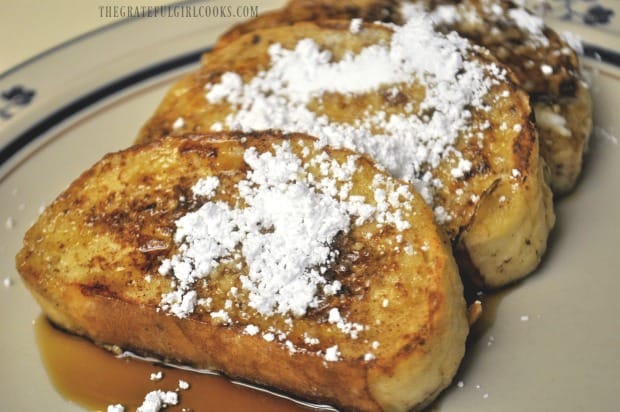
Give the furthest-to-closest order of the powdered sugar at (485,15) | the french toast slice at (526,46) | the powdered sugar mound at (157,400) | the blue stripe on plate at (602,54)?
the blue stripe on plate at (602,54), the powdered sugar at (485,15), the french toast slice at (526,46), the powdered sugar mound at (157,400)

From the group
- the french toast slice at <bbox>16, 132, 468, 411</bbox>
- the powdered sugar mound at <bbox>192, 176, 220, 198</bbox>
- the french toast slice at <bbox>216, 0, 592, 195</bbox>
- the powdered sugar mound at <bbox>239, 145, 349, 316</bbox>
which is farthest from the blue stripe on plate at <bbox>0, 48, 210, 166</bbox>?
the powdered sugar mound at <bbox>239, 145, 349, 316</bbox>

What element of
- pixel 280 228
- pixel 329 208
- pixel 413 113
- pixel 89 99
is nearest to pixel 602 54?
pixel 413 113

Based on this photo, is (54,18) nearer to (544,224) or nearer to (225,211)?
(225,211)

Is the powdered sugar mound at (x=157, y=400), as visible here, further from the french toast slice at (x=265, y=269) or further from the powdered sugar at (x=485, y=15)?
the powdered sugar at (x=485, y=15)

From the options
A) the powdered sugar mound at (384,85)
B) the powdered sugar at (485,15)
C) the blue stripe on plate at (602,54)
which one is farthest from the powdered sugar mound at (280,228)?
the blue stripe on plate at (602,54)

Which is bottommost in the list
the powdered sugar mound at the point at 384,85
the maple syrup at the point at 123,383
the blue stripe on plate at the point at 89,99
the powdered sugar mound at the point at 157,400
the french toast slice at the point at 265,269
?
the maple syrup at the point at 123,383

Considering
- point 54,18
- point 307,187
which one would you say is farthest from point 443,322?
point 54,18

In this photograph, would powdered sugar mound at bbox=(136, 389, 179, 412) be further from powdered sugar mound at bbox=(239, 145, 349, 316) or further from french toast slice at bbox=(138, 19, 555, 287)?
french toast slice at bbox=(138, 19, 555, 287)
